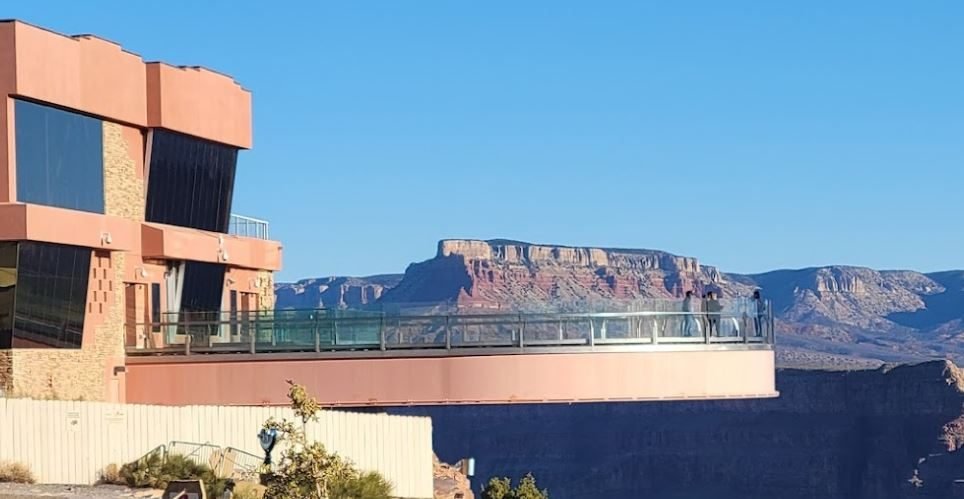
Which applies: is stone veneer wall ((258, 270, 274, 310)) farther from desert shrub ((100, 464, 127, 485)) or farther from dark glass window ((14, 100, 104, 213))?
desert shrub ((100, 464, 127, 485))

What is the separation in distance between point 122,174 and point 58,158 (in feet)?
10.2

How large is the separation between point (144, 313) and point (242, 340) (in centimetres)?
321

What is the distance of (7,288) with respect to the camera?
37.8m

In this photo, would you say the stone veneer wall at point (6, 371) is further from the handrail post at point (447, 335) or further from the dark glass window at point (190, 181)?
the handrail post at point (447, 335)

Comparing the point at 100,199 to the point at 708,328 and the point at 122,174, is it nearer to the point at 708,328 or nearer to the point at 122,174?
the point at 122,174

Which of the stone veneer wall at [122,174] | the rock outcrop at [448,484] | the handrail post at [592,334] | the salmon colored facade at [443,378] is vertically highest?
the stone veneer wall at [122,174]

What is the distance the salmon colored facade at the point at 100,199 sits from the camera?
37.7 metres

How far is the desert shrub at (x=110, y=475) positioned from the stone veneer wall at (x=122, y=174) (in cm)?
915

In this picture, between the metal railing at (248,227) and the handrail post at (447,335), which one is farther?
the metal railing at (248,227)

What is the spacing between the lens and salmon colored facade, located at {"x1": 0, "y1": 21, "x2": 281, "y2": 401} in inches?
1483

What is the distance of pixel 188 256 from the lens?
146 feet

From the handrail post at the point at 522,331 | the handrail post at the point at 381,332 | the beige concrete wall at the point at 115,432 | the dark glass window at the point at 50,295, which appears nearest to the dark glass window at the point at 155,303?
the dark glass window at the point at 50,295

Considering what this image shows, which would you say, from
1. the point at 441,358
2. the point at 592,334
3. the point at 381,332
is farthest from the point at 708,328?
the point at 381,332

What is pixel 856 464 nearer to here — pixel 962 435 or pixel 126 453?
pixel 962 435
